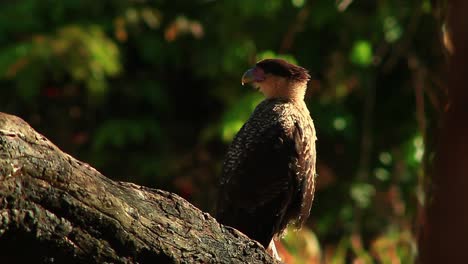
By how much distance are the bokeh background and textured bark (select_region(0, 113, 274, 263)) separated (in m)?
5.44

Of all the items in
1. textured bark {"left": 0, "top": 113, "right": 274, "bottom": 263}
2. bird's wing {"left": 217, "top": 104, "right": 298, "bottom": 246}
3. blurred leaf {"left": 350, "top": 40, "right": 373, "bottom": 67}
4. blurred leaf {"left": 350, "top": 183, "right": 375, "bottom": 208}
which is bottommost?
textured bark {"left": 0, "top": 113, "right": 274, "bottom": 263}

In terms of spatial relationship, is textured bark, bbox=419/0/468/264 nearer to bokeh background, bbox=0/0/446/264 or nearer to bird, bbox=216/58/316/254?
bird, bbox=216/58/316/254

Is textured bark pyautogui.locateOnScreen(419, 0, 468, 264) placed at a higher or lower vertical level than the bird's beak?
lower

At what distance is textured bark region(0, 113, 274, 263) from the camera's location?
6.33 ft

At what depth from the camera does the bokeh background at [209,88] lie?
878 centimetres

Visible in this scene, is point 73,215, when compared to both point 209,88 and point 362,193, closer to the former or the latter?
point 362,193

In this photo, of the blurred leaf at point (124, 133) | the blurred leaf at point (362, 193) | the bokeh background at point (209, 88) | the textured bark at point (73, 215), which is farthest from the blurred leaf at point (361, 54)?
the textured bark at point (73, 215)

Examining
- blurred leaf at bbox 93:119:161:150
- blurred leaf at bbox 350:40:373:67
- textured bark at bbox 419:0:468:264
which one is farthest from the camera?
blurred leaf at bbox 93:119:161:150

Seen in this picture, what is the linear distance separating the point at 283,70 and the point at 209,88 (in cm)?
555

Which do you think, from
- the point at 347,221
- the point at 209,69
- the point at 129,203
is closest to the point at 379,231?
the point at 347,221

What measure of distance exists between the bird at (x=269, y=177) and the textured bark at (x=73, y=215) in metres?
2.23

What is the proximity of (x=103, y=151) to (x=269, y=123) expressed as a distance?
213 inches

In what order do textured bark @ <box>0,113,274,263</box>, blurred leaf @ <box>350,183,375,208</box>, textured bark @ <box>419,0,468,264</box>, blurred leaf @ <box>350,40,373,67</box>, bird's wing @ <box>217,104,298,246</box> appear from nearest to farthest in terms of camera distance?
textured bark @ <box>419,0,468,264</box>
textured bark @ <box>0,113,274,263</box>
bird's wing @ <box>217,104,298,246</box>
blurred leaf @ <box>350,40,373,67</box>
blurred leaf @ <box>350,183,375,208</box>

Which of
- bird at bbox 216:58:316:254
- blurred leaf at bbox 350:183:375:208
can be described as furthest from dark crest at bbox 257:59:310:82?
blurred leaf at bbox 350:183:375:208
